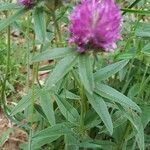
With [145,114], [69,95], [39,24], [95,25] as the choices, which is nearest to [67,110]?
[69,95]

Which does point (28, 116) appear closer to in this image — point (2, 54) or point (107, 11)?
point (107, 11)

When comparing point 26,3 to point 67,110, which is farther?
point 67,110

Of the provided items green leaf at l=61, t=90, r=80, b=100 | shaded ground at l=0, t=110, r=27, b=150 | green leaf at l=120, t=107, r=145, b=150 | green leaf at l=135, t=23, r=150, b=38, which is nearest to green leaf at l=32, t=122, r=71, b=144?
green leaf at l=61, t=90, r=80, b=100

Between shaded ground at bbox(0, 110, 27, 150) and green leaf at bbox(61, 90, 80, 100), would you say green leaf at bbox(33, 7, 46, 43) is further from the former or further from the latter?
shaded ground at bbox(0, 110, 27, 150)

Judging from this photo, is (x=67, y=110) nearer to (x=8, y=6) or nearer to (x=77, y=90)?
(x=77, y=90)

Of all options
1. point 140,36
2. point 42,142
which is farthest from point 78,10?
point 42,142
